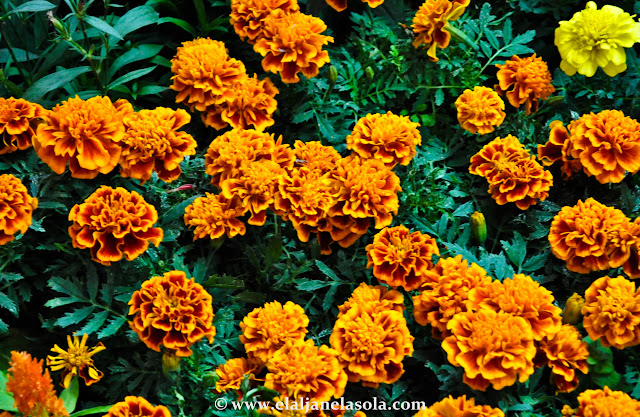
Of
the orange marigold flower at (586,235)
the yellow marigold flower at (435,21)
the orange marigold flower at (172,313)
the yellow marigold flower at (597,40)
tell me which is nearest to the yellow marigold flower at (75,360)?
the orange marigold flower at (172,313)

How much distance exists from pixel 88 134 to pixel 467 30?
4.75 feet

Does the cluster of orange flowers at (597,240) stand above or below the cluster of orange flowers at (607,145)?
below

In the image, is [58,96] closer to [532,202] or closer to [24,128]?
[24,128]

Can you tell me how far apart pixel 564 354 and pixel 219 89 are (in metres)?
1.29

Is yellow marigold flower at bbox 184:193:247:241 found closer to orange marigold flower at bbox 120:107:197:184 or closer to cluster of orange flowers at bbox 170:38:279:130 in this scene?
orange marigold flower at bbox 120:107:197:184

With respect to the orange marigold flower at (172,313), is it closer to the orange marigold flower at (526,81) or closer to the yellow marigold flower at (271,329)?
the yellow marigold flower at (271,329)

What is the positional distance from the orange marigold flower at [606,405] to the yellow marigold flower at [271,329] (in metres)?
0.70

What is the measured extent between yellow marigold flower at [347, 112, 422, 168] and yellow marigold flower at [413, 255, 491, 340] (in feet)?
1.27

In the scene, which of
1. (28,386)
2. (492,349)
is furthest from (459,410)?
(28,386)

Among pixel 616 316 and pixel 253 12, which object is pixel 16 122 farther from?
pixel 616 316

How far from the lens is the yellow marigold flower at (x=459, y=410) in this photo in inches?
62.7

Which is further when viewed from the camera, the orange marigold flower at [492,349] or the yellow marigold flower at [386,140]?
the yellow marigold flower at [386,140]

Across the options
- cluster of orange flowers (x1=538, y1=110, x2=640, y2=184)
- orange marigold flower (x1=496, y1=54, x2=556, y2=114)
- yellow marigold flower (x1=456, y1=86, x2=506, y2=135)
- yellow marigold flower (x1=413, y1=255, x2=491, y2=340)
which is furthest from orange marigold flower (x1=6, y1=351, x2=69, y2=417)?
orange marigold flower (x1=496, y1=54, x2=556, y2=114)

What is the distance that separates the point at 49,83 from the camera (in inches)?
88.9
